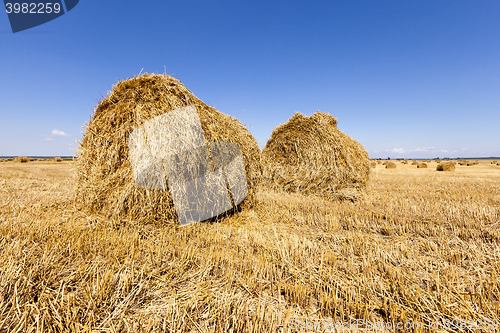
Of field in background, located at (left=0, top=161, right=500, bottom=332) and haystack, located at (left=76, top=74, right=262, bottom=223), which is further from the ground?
haystack, located at (left=76, top=74, right=262, bottom=223)

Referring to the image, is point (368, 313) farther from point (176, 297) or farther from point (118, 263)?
point (118, 263)

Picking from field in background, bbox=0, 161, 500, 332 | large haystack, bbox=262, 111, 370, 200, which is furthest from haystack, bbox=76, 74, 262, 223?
large haystack, bbox=262, 111, 370, 200

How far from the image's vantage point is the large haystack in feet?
20.0

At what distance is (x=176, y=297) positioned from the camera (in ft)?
5.90

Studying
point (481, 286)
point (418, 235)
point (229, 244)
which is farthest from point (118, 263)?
point (418, 235)

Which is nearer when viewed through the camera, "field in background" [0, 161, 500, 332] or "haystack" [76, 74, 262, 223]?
"field in background" [0, 161, 500, 332]

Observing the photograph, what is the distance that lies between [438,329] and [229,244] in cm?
198

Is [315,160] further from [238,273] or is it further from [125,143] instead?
[238,273]

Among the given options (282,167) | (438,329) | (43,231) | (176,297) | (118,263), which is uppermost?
(282,167)

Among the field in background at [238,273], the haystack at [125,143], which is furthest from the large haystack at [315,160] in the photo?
the haystack at [125,143]

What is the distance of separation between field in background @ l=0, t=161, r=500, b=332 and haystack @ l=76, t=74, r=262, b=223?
0.24 metres

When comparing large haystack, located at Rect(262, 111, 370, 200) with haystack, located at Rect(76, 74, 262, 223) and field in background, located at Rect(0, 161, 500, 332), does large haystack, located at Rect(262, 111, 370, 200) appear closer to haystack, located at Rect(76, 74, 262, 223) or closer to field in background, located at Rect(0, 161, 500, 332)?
field in background, located at Rect(0, 161, 500, 332)

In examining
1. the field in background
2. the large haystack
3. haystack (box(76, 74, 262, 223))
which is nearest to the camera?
the field in background

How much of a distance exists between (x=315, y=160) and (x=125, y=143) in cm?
489
